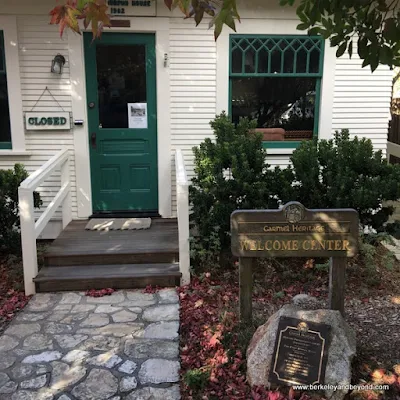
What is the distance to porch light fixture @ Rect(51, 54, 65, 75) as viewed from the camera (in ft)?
19.1

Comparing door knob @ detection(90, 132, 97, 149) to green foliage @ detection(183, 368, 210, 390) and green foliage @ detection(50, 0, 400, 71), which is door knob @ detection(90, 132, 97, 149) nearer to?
green foliage @ detection(50, 0, 400, 71)

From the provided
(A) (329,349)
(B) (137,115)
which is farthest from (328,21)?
(B) (137,115)

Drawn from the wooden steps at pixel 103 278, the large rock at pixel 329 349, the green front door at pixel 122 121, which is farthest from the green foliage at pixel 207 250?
the large rock at pixel 329 349

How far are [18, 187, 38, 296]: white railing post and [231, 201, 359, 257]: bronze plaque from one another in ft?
7.52

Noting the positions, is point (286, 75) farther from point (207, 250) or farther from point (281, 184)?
point (207, 250)

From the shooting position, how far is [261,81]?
20.3ft

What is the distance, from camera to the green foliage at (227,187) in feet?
16.3

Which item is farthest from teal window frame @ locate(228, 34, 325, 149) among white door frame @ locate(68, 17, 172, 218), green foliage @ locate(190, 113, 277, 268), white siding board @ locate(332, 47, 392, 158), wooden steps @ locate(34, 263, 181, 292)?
wooden steps @ locate(34, 263, 181, 292)

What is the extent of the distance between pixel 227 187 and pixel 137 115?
1.91 meters

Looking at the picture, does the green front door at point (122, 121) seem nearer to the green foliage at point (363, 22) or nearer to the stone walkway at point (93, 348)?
the stone walkway at point (93, 348)

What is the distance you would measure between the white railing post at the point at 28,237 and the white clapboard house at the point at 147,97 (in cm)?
88

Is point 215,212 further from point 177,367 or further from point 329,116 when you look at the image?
point 329,116

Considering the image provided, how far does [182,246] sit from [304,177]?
1.52m

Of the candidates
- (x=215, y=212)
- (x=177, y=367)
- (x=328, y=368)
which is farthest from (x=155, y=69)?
(x=328, y=368)
